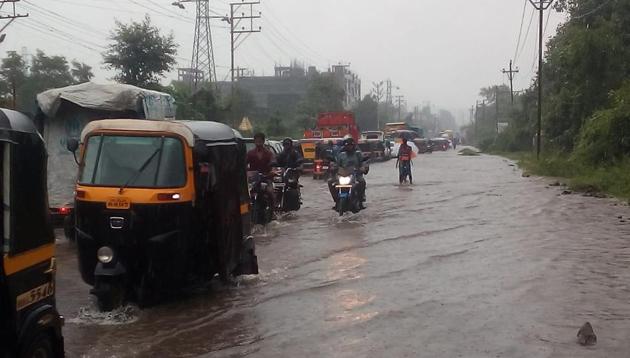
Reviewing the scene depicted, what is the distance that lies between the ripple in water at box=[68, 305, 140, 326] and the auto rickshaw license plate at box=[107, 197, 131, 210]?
103 centimetres

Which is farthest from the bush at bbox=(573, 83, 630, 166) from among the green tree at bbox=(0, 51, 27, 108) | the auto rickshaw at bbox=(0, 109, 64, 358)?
the green tree at bbox=(0, 51, 27, 108)

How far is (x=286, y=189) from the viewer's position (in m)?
16.1

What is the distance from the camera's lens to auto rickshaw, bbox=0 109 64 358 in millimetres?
4238

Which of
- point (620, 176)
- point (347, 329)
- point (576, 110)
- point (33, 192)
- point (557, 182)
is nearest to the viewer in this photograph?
point (33, 192)

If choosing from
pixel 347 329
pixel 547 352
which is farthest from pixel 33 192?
pixel 547 352

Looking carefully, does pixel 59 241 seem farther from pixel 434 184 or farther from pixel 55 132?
pixel 434 184

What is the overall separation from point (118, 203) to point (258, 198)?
7073 millimetres

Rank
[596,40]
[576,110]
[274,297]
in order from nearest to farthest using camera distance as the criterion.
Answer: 1. [274,297]
2. [596,40]
3. [576,110]

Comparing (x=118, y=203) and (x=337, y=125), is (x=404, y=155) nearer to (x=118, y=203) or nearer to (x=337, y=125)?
(x=337, y=125)

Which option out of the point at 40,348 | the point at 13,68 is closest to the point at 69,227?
the point at 40,348

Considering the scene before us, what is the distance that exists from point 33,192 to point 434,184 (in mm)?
23000

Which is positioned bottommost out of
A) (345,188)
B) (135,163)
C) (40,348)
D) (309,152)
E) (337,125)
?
(40,348)

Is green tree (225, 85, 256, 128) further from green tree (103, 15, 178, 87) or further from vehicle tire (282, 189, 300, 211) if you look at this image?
vehicle tire (282, 189, 300, 211)

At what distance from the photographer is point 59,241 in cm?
1266
